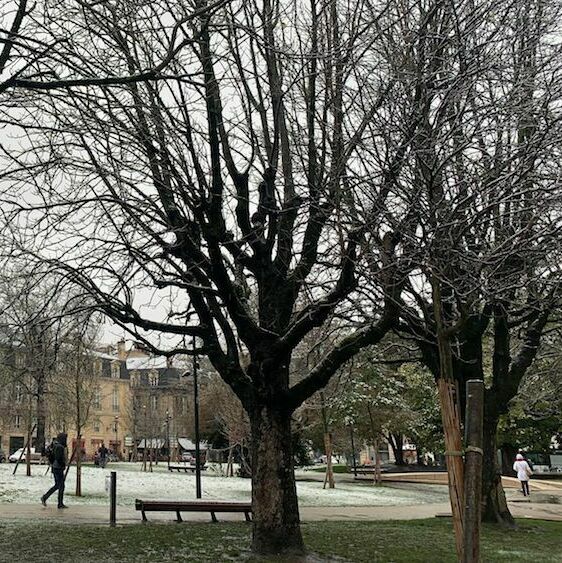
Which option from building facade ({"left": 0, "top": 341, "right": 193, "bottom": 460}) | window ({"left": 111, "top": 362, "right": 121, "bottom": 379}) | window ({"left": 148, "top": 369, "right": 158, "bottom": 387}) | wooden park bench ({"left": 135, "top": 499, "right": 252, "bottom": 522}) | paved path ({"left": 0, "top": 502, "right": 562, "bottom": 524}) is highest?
window ({"left": 111, "top": 362, "right": 121, "bottom": 379})

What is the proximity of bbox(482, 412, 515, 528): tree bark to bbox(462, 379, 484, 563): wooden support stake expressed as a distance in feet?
37.1

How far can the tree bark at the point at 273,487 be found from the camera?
10.3 meters

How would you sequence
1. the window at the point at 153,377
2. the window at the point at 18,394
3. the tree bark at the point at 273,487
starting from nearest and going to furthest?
the tree bark at the point at 273,487 < the window at the point at 18,394 < the window at the point at 153,377

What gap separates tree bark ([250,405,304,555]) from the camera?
10.3 metres

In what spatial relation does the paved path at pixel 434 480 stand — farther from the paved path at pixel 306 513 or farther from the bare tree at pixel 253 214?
the bare tree at pixel 253 214

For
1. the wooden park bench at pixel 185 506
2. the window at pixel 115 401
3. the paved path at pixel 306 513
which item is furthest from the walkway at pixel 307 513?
the window at pixel 115 401

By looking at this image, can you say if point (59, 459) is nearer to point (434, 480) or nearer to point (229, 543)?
point (229, 543)

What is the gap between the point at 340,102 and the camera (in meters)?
8.79

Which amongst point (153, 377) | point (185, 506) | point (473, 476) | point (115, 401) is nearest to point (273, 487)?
point (185, 506)

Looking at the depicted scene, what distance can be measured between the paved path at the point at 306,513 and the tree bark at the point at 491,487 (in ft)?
11.4

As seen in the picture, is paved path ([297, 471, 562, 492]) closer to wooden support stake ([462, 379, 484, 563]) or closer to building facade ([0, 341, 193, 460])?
building facade ([0, 341, 193, 460])

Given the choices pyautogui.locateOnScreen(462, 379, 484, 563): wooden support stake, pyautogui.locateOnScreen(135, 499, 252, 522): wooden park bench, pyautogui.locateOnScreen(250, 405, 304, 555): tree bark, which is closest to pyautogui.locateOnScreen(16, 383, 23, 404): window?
pyautogui.locateOnScreen(135, 499, 252, 522): wooden park bench

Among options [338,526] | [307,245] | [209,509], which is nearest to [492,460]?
[338,526]

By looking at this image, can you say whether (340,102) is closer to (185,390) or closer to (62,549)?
(62,549)
